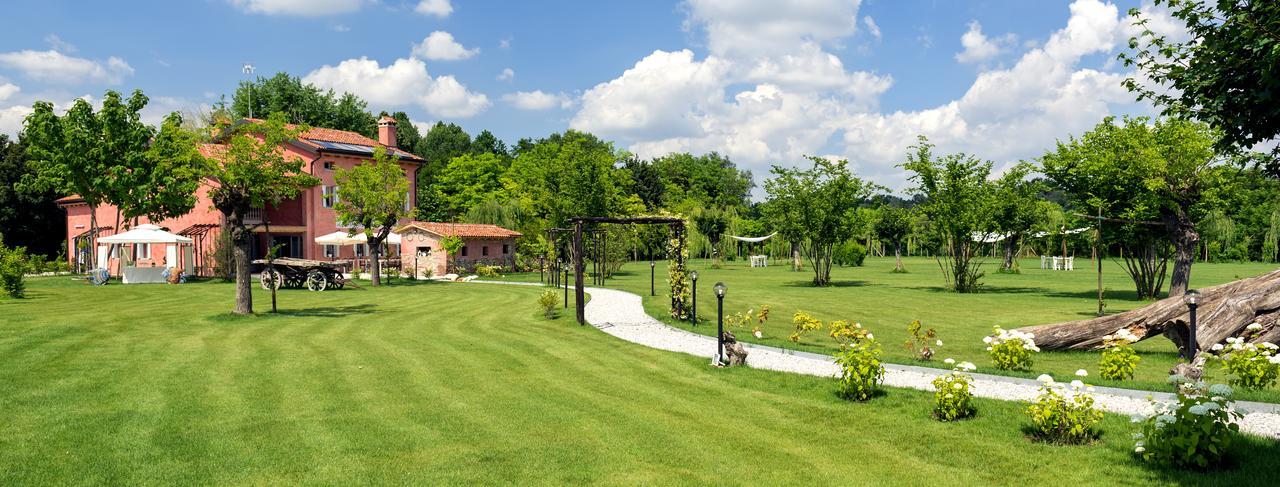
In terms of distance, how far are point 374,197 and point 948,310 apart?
72.6ft

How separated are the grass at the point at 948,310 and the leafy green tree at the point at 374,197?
23.7 ft

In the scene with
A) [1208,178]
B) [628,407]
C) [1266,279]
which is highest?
[1208,178]

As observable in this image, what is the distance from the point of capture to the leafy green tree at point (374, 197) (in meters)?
30.9

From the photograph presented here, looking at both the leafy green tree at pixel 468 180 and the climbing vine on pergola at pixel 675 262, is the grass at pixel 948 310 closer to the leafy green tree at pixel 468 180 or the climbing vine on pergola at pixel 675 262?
the climbing vine on pergola at pixel 675 262

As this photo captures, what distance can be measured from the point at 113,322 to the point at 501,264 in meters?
25.3

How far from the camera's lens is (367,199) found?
30953 mm

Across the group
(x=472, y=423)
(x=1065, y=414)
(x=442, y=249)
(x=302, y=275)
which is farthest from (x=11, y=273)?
(x=1065, y=414)

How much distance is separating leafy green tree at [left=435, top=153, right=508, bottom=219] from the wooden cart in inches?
1212

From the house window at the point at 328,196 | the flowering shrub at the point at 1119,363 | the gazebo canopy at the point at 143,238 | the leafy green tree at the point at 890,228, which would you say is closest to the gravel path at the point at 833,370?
the flowering shrub at the point at 1119,363

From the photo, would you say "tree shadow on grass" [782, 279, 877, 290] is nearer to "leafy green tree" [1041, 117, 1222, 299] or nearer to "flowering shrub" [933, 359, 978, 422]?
"leafy green tree" [1041, 117, 1222, 299]

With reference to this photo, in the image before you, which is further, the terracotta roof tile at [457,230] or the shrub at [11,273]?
the terracotta roof tile at [457,230]

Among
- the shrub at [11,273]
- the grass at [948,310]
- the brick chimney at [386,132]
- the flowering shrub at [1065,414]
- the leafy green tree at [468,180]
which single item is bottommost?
the grass at [948,310]

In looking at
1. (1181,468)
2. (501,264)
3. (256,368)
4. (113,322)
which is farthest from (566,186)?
(1181,468)

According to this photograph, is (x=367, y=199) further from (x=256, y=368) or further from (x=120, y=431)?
(x=120, y=431)
